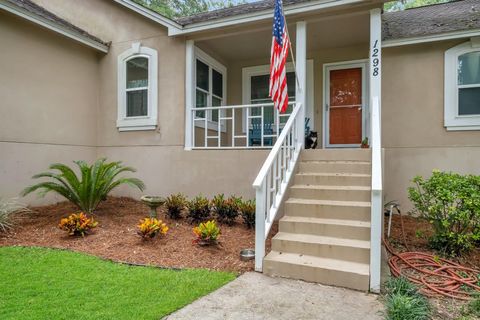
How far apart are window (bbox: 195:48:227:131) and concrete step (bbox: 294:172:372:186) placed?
334 cm

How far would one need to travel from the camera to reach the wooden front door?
7.66m

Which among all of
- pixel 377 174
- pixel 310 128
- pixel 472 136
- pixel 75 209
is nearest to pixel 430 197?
pixel 377 174

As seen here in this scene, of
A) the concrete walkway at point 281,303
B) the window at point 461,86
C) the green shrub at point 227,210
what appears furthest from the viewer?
the window at point 461,86

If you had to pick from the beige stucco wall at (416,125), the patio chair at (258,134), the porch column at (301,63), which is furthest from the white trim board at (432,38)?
the patio chair at (258,134)

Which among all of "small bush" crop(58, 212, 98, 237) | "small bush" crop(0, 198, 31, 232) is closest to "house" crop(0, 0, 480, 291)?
"small bush" crop(0, 198, 31, 232)

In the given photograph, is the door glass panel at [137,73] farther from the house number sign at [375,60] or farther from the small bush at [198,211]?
the house number sign at [375,60]

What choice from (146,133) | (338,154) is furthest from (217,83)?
(338,154)

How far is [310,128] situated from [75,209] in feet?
18.3

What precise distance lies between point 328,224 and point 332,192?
2.11 ft

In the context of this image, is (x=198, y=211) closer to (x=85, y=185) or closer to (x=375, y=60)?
(x=85, y=185)

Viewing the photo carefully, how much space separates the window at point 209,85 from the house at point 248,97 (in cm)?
5

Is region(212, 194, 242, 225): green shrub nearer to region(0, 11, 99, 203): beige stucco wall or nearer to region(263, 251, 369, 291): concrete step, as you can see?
region(263, 251, 369, 291): concrete step

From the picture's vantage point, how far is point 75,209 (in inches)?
257

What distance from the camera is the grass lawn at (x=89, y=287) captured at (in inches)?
110
